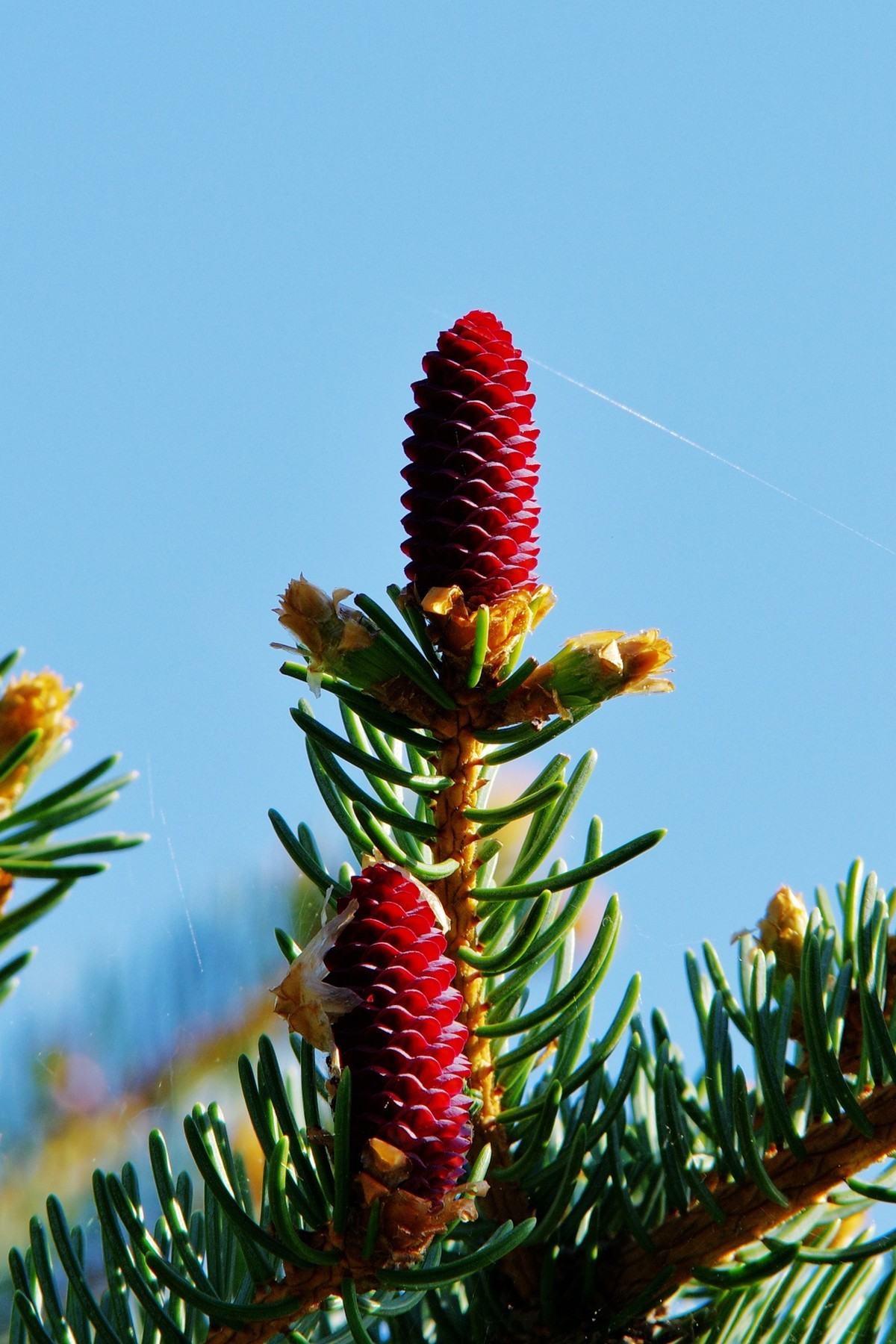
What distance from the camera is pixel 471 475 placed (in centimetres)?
63

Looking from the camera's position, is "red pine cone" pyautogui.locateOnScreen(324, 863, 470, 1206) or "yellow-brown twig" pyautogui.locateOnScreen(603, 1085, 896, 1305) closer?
"red pine cone" pyautogui.locateOnScreen(324, 863, 470, 1206)

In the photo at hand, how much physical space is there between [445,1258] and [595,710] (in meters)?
0.29

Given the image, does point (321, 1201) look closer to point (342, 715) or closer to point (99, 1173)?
point (99, 1173)

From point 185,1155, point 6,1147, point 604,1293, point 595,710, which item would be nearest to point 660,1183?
point 604,1293

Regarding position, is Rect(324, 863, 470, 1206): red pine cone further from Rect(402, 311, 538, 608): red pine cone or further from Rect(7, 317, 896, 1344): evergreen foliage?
Rect(402, 311, 538, 608): red pine cone

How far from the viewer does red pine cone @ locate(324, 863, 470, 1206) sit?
0.55 metres

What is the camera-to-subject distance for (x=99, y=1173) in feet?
1.96

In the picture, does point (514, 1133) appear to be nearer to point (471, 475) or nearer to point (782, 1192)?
point (782, 1192)

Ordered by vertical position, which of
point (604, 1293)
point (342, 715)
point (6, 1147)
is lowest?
point (604, 1293)

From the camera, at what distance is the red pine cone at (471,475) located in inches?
25.0

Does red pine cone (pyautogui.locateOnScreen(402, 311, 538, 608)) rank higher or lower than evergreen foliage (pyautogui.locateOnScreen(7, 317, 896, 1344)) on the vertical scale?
higher

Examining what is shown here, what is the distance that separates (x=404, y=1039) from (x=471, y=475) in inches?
10.5

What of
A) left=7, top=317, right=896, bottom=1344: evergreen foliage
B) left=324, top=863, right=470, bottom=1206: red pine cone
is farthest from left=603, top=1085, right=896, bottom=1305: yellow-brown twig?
left=324, top=863, right=470, bottom=1206: red pine cone

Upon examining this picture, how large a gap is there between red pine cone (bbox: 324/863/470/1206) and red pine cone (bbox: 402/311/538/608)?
6.5 inches
